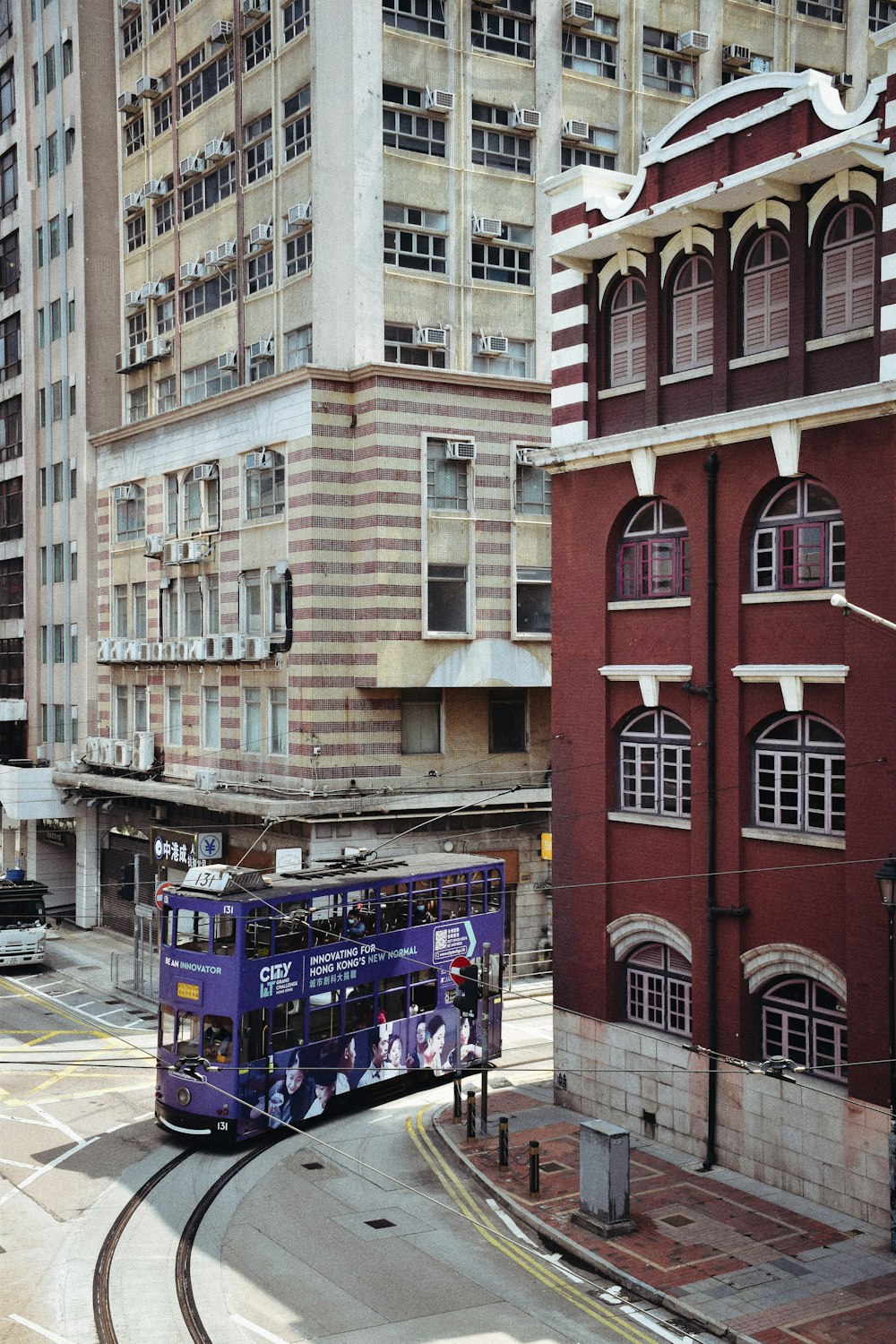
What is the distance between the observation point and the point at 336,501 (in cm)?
3878

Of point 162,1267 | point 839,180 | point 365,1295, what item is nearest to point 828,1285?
point 365,1295

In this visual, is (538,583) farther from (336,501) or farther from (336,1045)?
(336,1045)

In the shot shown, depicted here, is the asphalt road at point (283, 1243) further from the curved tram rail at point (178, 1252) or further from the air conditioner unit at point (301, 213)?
the air conditioner unit at point (301, 213)

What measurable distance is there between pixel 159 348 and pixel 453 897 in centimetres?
2581

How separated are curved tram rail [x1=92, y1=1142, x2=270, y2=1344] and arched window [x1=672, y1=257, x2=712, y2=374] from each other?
16.1 meters

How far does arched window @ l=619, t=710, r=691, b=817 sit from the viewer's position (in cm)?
2572

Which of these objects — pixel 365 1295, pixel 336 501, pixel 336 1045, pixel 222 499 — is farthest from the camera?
pixel 222 499

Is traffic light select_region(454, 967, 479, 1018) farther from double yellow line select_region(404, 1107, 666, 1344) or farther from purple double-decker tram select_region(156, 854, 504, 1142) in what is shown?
double yellow line select_region(404, 1107, 666, 1344)

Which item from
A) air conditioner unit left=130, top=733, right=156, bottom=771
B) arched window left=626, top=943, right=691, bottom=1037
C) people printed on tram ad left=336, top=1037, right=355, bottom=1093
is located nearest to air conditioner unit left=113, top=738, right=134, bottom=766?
air conditioner unit left=130, top=733, right=156, bottom=771

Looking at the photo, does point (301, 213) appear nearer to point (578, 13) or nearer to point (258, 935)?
point (578, 13)

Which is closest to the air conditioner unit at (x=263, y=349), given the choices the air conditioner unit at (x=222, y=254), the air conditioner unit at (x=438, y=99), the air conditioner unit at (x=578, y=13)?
the air conditioner unit at (x=222, y=254)

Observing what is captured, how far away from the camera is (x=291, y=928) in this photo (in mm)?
25750

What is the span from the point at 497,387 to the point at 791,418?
17487 millimetres

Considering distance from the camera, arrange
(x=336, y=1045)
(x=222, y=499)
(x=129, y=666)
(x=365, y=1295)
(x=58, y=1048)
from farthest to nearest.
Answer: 1. (x=129, y=666)
2. (x=222, y=499)
3. (x=58, y=1048)
4. (x=336, y=1045)
5. (x=365, y=1295)
